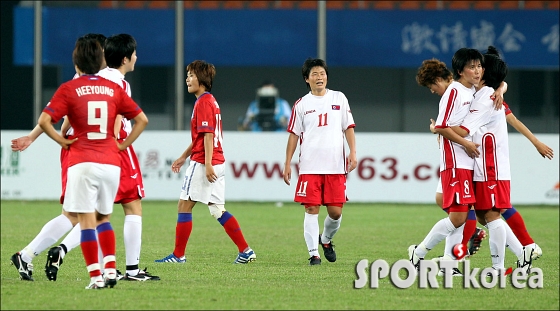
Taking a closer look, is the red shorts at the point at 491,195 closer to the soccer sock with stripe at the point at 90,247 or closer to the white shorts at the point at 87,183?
the white shorts at the point at 87,183

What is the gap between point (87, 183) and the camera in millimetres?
6707

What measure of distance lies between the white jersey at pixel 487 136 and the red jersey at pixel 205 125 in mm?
2225

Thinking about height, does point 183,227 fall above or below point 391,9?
below

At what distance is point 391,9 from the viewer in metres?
21.6

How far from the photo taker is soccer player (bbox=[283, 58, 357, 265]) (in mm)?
A: 9227

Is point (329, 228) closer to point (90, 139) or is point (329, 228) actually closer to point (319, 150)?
point (319, 150)

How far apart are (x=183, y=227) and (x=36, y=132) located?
205 centimetres

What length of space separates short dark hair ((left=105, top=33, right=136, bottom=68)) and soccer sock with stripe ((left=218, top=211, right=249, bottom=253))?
7.20ft

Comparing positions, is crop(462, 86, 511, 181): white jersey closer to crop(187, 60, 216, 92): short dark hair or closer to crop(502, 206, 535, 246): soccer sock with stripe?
crop(502, 206, 535, 246): soccer sock with stripe

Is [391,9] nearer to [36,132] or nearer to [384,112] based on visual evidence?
[384,112]

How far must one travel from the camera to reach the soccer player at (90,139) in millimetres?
6707

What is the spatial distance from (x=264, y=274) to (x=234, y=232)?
112cm

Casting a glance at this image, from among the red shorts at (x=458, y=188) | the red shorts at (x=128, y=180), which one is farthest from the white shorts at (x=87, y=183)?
the red shorts at (x=458, y=188)

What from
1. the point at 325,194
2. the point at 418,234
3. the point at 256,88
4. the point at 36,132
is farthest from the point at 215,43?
the point at 36,132
